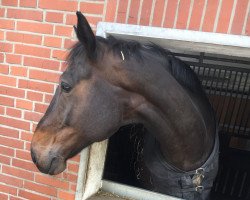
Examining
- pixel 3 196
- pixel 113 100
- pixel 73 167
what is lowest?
pixel 3 196

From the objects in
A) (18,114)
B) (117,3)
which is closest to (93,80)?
(117,3)

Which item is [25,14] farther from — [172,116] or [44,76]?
[172,116]

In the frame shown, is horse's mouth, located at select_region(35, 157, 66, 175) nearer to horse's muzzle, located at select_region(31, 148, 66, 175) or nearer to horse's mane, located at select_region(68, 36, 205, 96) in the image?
horse's muzzle, located at select_region(31, 148, 66, 175)

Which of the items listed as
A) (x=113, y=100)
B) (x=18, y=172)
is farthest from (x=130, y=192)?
(x=18, y=172)

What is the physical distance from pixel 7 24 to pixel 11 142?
0.99 metres

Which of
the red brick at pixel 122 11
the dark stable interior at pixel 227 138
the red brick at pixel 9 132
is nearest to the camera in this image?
the red brick at pixel 122 11

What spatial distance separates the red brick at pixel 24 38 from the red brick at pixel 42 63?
13cm

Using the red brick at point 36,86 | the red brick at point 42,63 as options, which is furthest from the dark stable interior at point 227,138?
the red brick at point 42,63

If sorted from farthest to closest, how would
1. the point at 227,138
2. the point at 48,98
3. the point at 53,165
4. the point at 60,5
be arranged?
1. the point at 227,138
2. the point at 48,98
3. the point at 60,5
4. the point at 53,165

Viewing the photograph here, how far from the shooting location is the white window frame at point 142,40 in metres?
1.75

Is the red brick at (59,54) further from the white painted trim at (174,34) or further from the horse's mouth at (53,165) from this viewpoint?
the horse's mouth at (53,165)

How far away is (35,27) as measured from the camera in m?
2.25

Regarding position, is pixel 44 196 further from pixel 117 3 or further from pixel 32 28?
pixel 117 3

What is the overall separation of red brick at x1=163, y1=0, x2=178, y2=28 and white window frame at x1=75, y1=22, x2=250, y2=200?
0.16ft
